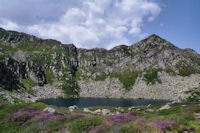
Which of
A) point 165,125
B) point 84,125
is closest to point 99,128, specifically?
point 84,125

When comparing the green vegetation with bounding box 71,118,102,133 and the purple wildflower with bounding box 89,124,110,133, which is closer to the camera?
the purple wildflower with bounding box 89,124,110,133

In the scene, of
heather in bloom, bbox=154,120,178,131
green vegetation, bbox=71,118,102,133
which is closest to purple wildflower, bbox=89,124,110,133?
green vegetation, bbox=71,118,102,133

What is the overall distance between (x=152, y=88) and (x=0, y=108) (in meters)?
197

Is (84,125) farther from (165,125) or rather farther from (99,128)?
(165,125)

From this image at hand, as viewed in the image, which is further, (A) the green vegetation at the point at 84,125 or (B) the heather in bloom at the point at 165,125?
(B) the heather in bloom at the point at 165,125

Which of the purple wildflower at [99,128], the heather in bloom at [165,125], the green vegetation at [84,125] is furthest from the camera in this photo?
the heather in bloom at [165,125]

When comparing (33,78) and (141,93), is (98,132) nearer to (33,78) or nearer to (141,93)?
(141,93)

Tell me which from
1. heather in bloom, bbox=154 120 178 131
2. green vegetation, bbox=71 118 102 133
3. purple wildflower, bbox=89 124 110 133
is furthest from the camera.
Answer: heather in bloom, bbox=154 120 178 131

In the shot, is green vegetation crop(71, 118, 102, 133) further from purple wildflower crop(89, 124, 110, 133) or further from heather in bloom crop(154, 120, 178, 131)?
heather in bloom crop(154, 120, 178, 131)

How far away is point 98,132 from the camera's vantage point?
13.8m

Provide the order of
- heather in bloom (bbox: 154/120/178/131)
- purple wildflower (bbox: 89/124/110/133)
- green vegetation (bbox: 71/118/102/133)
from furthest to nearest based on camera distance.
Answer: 1. heather in bloom (bbox: 154/120/178/131)
2. green vegetation (bbox: 71/118/102/133)
3. purple wildflower (bbox: 89/124/110/133)

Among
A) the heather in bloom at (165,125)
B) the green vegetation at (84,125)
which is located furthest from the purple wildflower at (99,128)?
the heather in bloom at (165,125)

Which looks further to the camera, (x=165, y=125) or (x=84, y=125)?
(x=165, y=125)

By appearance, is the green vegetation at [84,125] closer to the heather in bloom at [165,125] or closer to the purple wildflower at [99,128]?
the purple wildflower at [99,128]
